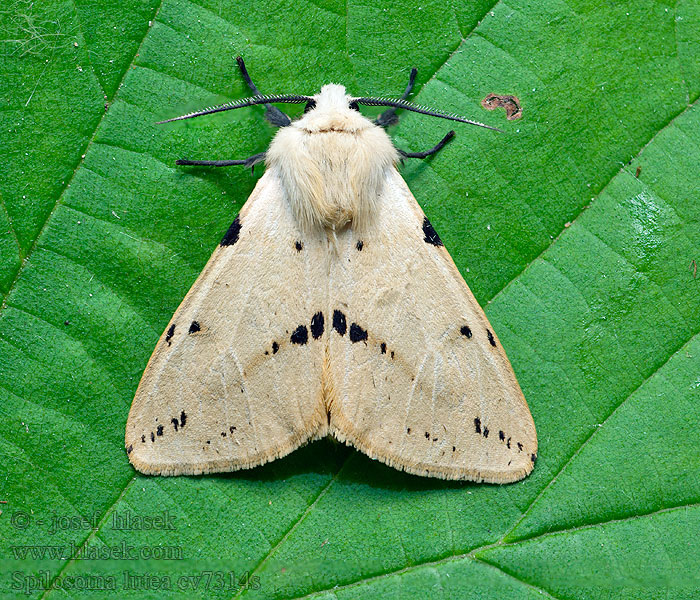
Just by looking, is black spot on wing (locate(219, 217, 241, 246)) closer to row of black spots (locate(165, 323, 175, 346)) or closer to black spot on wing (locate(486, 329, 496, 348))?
row of black spots (locate(165, 323, 175, 346))

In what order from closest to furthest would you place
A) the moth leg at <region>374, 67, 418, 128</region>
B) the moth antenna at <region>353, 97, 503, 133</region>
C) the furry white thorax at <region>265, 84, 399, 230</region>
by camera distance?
the furry white thorax at <region>265, 84, 399, 230</region> → the moth antenna at <region>353, 97, 503, 133</region> → the moth leg at <region>374, 67, 418, 128</region>

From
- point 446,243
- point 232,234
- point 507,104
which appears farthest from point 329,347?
point 507,104

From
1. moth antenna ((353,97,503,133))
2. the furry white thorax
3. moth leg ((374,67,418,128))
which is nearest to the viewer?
the furry white thorax

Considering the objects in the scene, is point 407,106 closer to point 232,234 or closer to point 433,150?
point 433,150

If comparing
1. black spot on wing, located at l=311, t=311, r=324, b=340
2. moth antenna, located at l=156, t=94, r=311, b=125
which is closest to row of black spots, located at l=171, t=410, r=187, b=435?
black spot on wing, located at l=311, t=311, r=324, b=340

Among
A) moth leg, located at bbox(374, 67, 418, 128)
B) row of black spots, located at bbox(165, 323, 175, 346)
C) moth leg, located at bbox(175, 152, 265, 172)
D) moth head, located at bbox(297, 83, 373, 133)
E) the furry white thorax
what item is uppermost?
moth leg, located at bbox(374, 67, 418, 128)

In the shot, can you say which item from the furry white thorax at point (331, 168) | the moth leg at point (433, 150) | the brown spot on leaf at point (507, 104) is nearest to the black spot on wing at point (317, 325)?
the furry white thorax at point (331, 168)

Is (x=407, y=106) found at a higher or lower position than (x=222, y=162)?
higher

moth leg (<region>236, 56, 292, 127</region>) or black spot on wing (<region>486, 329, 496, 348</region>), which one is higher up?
moth leg (<region>236, 56, 292, 127</region>)
